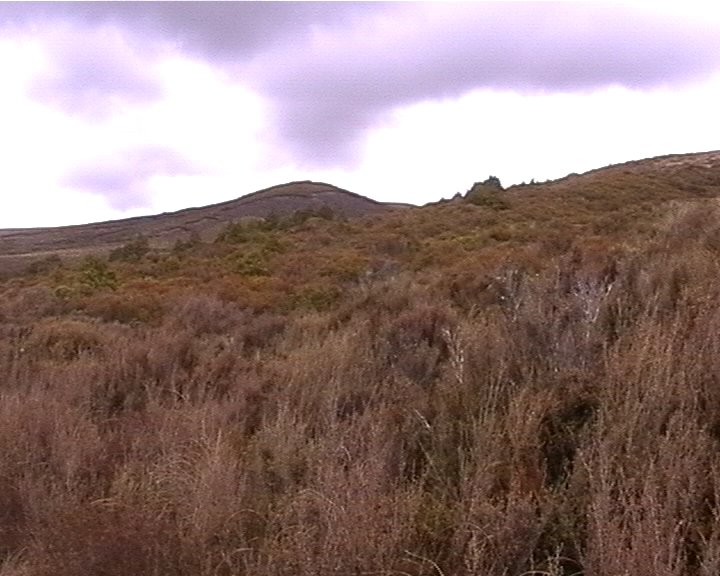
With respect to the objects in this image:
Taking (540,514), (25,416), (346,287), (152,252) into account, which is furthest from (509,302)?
(152,252)

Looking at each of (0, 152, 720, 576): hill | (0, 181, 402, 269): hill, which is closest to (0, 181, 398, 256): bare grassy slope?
(0, 181, 402, 269): hill

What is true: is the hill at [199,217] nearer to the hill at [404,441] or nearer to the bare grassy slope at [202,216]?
the bare grassy slope at [202,216]

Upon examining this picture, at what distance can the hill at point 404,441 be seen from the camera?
10.2 ft

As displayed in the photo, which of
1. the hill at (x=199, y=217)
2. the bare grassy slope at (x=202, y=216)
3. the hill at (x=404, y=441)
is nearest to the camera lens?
the hill at (x=404, y=441)

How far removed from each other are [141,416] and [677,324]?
138 inches

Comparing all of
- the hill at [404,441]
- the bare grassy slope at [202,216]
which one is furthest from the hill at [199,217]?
the hill at [404,441]

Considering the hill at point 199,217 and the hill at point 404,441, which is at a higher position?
the hill at point 199,217

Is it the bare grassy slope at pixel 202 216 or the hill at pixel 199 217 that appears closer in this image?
the hill at pixel 199 217

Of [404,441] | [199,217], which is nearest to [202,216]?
[199,217]

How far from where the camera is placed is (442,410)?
14.8 feet

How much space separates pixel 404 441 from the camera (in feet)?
14.0

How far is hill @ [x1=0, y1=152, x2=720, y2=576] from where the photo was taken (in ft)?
10.2

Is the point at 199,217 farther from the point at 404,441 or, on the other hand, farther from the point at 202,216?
the point at 404,441

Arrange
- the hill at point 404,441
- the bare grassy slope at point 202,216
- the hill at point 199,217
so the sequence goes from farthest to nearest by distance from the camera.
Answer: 1. the bare grassy slope at point 202,216
2. the hill at point 199,217
3. the hill at point 404,441
